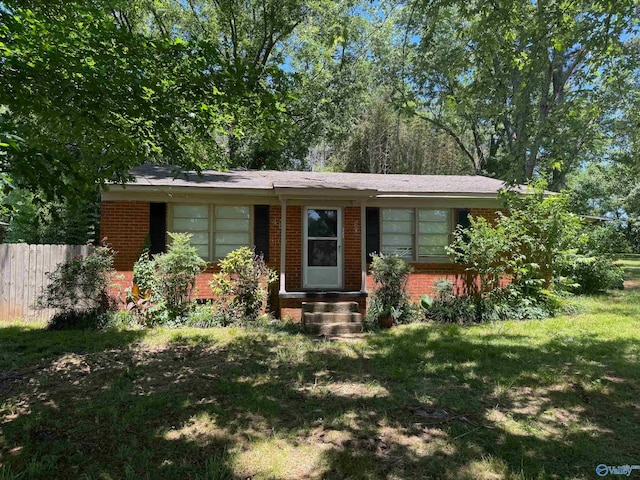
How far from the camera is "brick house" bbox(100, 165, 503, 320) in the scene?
29.8 feet

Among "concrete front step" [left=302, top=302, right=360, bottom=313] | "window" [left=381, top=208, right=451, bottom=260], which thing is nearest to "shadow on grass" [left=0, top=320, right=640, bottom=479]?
"concrete front step" [left=302, top=302, right=360, bottom=313]

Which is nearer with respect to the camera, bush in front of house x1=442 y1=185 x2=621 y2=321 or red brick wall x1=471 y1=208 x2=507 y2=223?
bush in front of house x1=442 y1=185 x2=621 y2=321

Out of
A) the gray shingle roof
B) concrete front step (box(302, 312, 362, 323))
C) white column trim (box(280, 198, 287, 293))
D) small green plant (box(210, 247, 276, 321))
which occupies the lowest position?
concrete front step (box(302, 312, 362, 323))

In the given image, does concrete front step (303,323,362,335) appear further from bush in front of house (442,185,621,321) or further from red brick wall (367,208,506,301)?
red brick wall (367,208,506,301)

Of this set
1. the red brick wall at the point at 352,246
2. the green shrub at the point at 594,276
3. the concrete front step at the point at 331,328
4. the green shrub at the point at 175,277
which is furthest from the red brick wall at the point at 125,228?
the green shrub at the point at 594,276

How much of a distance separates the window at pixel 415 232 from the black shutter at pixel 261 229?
2.85 m

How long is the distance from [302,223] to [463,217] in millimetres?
3966

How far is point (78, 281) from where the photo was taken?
8086 mm

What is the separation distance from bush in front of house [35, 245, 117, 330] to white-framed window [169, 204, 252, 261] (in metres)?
1.82

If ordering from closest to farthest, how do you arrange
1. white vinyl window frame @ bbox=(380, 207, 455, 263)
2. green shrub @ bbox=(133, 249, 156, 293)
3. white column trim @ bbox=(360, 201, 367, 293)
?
1. green shrub @ bbox=(133, 249, 156, 293)
2. white column trim @ bbox=(360, 201, 367, 293)
3. white vinyl window frame @ bbox=(380, 207, 455, 263)

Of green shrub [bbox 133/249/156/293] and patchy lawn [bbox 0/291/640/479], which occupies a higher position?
green shrub [bbox 133/249/156/293]

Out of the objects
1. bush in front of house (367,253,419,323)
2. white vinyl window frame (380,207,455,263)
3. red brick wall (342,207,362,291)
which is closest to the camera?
bush in front of house (367,253,419,323)

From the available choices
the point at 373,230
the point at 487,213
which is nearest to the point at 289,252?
the point at 373,230

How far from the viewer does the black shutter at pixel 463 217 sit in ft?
33.3
